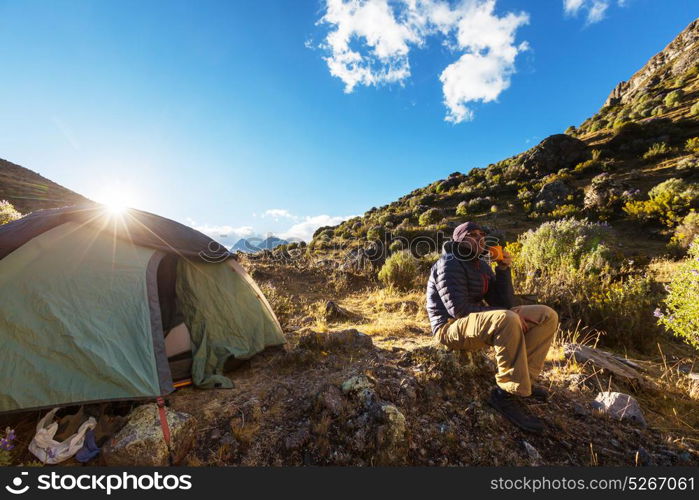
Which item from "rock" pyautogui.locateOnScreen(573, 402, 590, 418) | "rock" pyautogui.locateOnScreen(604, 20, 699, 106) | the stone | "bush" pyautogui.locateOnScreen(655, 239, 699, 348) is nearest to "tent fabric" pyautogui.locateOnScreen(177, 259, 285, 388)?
the stone

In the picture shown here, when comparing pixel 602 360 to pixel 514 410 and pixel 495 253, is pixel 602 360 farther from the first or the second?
pixel 495 253

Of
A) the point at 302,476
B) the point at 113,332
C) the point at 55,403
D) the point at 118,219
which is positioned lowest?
the point at 302,476

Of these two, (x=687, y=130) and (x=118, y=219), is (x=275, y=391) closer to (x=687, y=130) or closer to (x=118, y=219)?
(x=118, y=219)

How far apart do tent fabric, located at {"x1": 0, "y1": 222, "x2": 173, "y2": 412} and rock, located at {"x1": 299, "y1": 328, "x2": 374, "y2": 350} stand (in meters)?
2.03

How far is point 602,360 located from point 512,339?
2410 mm

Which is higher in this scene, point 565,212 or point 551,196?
point 551,196

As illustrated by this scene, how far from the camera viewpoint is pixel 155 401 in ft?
9.53

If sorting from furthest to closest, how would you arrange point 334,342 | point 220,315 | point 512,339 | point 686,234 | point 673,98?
1. point 673,98
2. point 686,234
3. point 334,342
4. point 220,315
5. point 512,339

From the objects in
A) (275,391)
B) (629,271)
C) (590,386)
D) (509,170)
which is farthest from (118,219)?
(509,170)

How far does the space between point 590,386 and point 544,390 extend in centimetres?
84

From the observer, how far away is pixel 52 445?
2348 millimetres

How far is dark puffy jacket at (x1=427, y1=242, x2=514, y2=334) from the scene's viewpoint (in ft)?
10.9

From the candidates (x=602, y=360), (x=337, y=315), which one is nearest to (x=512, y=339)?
(x=602, y=360)

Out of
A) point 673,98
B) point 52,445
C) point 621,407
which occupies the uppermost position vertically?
point 673,98
